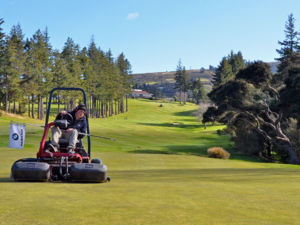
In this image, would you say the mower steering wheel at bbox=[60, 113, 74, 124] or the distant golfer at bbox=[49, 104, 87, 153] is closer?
the distant golfer at bbox=[49, 104, 87, 153]

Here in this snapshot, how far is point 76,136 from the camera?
13086 millimetres

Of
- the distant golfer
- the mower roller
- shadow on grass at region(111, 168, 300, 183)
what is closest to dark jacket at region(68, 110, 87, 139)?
the distant golfer

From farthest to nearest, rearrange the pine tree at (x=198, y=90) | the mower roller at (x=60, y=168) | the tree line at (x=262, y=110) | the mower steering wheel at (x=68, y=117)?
the pine tree at (x=198, y=90) → the tree line at (x=262, y=110) → the mower steering wheel at (x=68, y=117) → the mower roller at (x=60, y=168)

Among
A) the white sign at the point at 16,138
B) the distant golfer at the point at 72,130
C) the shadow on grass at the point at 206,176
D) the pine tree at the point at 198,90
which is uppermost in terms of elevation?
the pine tree at the point at 198,90

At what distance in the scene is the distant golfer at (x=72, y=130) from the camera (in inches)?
509

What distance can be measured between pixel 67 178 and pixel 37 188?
6.54ft

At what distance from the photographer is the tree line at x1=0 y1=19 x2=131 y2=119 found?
92875 mm

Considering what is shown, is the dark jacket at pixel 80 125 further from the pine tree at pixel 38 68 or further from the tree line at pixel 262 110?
the pine tree at pixel 38 68

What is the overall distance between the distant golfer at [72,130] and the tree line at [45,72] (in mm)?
81130

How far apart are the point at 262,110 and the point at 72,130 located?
36.8m

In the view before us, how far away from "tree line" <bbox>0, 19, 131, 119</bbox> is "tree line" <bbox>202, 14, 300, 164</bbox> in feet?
180

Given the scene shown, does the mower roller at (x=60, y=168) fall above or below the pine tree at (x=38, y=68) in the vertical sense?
below

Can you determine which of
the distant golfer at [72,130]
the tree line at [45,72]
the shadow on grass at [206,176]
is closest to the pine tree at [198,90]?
the tree line at [45,72]

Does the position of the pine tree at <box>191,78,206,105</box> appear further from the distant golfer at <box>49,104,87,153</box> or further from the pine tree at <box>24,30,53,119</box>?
the distant golfer at <box>49,104,87,153</box>
